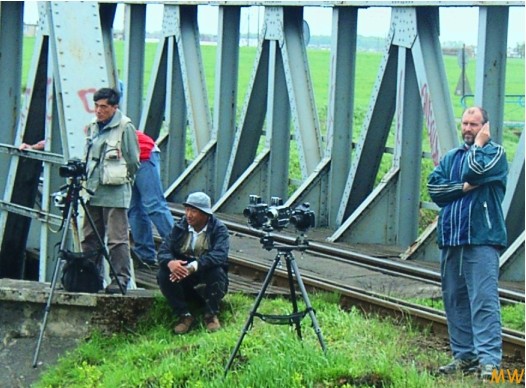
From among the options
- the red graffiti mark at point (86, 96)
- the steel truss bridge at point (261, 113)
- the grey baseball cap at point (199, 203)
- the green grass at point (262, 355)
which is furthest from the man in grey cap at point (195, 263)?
the red graffiti mark at point (86, 96)

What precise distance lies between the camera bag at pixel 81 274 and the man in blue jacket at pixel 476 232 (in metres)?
3.21

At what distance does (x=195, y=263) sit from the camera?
1023 cm

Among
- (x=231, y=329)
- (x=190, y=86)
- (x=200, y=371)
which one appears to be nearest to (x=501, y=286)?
(x=231, y=329)

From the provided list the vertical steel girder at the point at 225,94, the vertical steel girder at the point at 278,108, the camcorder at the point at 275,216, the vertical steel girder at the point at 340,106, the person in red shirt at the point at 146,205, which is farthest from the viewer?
the vertical steel girder at the point at 225,94

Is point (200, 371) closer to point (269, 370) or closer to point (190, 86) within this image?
point (269, 370)

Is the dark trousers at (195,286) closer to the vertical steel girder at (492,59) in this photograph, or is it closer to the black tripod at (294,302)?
the black tripod at (294,302)

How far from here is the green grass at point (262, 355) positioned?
8.30 m

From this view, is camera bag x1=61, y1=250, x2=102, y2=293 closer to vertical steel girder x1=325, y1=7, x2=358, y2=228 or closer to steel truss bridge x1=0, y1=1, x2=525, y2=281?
steel truss bridge x1=0, y1=1, x2=525, y2=281

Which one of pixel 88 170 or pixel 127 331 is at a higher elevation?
pixel 88 170

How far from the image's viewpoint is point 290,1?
1631 centimetres

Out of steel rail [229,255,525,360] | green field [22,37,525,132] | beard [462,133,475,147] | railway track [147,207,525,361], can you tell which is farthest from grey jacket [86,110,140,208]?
green field [22,37,525,132]

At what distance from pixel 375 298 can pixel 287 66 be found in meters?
6.02

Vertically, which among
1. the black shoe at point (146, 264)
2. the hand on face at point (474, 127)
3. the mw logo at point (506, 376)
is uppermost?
the hand on face at point (474, 127)

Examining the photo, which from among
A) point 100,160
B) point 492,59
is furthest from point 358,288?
point 492,59
